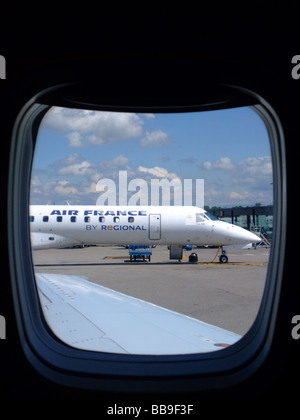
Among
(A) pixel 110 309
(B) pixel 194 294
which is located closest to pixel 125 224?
(B) pixel 194 294

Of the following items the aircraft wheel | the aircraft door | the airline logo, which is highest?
the airline logo

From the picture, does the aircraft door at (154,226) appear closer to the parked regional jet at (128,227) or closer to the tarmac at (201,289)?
the parked regional jet at (128,227)

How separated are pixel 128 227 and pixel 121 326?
14.0m

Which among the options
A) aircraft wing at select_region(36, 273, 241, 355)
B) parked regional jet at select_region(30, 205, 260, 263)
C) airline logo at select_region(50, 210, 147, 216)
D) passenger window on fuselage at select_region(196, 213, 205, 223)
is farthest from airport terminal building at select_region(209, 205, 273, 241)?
aircraft wing at select_region(36, 273, 241, 355)

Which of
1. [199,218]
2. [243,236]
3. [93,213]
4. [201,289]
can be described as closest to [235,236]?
[243,236]

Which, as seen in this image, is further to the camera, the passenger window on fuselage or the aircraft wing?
the passenger window on fuselage

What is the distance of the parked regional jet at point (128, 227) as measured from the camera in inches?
671

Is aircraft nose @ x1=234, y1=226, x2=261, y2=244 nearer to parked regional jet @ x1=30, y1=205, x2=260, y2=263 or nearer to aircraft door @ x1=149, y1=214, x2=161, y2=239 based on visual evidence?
parked regional jet @ x1=30, y1=205, x2=260, y2=263

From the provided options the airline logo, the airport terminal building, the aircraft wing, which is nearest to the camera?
the aircraft wing

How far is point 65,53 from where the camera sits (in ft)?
5.77

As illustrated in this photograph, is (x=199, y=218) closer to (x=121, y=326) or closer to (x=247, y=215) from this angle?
(x=121, y=326)

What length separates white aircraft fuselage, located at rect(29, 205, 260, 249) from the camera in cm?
1703

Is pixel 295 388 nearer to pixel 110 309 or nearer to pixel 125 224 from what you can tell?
pixel 110 309

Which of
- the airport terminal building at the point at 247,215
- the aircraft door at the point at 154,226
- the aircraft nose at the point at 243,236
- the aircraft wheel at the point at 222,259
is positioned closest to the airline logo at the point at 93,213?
the aircraft door at the point at 154,226
